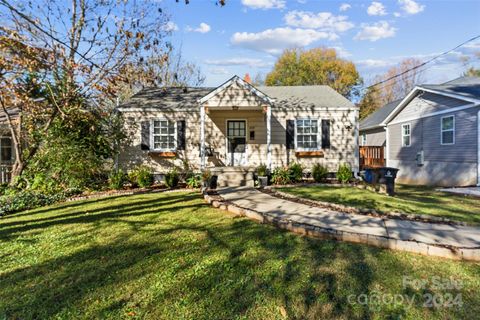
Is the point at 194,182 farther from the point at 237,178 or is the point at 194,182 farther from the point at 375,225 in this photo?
the point at 375,225

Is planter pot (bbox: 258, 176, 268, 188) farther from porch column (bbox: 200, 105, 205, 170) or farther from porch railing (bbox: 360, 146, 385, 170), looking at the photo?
porch railing (bbox: 360, 146, 385, 170)

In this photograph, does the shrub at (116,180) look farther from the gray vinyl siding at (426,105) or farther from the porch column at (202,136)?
the gray vinyl siding at (426,105)

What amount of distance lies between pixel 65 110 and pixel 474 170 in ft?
48.7

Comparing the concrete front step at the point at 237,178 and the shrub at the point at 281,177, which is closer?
the concrete front step at the point at 237,178

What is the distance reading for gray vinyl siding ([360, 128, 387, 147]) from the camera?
19344mm

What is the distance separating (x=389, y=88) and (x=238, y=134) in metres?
31.2

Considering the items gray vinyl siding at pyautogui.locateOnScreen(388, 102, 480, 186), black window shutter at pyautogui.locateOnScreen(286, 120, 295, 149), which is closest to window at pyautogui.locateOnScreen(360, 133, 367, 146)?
gray vinyl siding at pyautogui.locateOnScreen(388, 102, 480, 186)

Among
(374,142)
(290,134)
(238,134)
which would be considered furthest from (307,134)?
(374,142)

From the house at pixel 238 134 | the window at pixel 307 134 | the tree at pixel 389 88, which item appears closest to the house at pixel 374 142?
the house at pixel 238 134

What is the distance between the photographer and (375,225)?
4438mm

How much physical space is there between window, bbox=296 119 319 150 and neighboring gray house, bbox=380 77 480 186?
560 cm

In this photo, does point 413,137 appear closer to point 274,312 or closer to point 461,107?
point 461,107

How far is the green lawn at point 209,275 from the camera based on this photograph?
2.41m

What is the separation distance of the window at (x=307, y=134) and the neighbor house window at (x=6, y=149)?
12.7m
